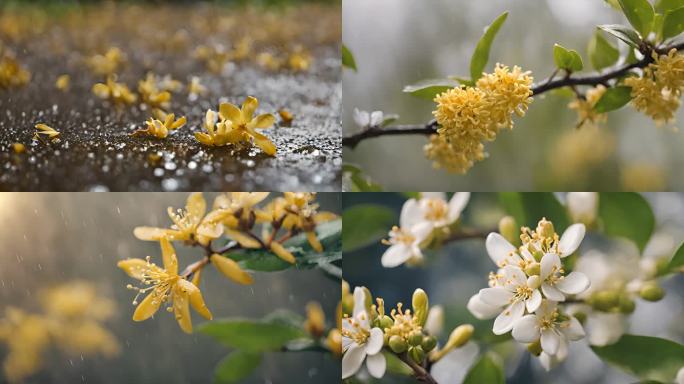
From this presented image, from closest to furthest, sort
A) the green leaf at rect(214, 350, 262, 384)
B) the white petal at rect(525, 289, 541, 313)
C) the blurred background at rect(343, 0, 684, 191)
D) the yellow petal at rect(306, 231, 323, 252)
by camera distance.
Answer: the white petal at rect(525, 289, 541, 313) < the yellow petal at rect(306, 231, 323, 252) < the green leaf at rect(214, 350, 262, 384) < the blurred background at rect(343, 0, 684, 191)

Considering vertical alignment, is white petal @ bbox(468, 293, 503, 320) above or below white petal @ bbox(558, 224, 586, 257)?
below

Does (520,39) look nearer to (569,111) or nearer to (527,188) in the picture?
(569,111)

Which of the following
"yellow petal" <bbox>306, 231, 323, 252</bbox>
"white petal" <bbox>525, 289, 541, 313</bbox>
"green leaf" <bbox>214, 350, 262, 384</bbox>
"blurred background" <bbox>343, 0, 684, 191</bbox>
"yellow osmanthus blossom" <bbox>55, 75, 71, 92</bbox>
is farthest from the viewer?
"blurred background" <bbox>343, 0, 684, 191</bbox>

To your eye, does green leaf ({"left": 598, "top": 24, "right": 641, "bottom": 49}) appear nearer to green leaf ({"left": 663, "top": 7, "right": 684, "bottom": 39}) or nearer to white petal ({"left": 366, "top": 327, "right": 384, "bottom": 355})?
green leaf ({"left": 663, "top": 7, "right": 684, "bottom": 39})

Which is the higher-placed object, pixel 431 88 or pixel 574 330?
pixel 431 88

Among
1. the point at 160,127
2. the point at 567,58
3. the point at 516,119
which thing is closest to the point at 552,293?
the point at 567,58

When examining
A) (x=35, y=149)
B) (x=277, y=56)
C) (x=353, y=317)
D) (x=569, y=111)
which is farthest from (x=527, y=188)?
(x=35, y=149)

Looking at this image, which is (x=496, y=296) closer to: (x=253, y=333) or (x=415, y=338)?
(x=415, y=338)

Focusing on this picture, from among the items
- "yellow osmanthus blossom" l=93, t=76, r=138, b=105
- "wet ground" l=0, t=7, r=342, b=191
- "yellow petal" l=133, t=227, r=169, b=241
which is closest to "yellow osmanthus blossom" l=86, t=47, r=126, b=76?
"wet ground" l=0, t=7, r=342, b=191
